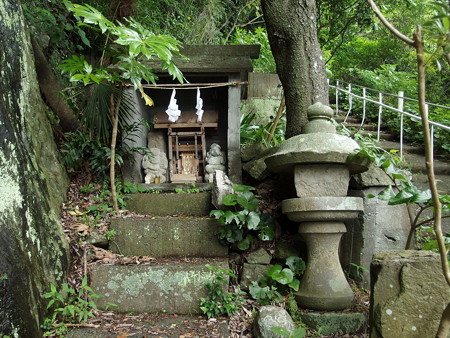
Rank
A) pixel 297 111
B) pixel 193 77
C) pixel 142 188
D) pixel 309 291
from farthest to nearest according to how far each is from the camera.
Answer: pixel 193 77, pixel 142 188, pixel 297 111, pixel 309 291

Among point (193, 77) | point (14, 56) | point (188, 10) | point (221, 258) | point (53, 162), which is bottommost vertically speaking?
point (221, 258)

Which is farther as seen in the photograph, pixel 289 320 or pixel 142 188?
pixel 142 188

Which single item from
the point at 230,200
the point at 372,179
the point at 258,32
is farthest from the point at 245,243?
the point at 258,32

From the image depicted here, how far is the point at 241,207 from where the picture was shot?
3.93 m

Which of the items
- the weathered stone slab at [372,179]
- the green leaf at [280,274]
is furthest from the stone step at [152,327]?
the weathered stone slab at [372,179]

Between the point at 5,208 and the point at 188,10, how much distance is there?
714 cm

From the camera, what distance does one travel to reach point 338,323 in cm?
317

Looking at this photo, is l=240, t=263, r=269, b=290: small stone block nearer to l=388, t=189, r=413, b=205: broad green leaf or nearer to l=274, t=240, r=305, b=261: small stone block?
l=274, t=240, r=305, b=261: small stone block

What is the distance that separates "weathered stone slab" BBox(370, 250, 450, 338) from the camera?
226 cm

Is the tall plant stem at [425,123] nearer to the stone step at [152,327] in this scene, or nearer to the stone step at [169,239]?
the stone step at [152,327]

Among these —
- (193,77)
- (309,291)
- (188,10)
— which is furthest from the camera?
(188,10)

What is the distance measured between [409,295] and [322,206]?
106 centimetres

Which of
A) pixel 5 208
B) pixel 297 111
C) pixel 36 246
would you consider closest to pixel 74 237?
pixel 36 246

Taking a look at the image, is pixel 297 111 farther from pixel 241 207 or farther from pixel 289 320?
pixel 289 320
